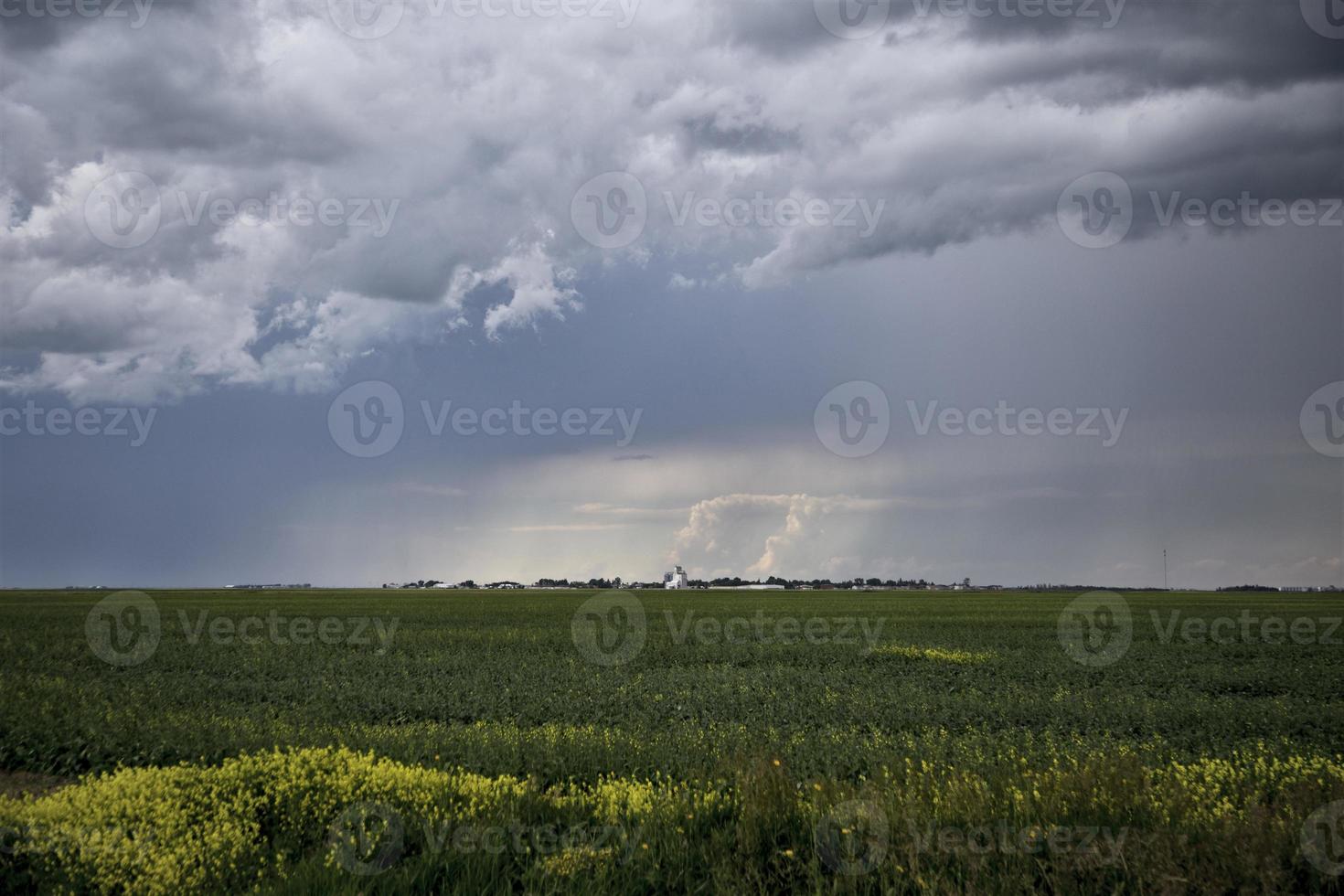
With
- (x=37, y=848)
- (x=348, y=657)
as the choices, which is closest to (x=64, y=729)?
(x=37, y=848)

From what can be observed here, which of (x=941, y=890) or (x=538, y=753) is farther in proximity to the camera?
(x=538, y=753)

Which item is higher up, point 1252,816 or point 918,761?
point 1252,816

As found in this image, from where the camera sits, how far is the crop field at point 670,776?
257 inches

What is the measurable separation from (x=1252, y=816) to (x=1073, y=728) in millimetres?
8683

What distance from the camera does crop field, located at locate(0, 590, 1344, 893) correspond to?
21.5ft

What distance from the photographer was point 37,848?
7305mm

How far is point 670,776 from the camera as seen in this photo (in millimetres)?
9438

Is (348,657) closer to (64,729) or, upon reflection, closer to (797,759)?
(64,729)

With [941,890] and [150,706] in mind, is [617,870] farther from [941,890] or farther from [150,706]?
[150,706]

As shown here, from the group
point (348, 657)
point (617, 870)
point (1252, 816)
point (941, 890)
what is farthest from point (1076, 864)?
point (348, 657)

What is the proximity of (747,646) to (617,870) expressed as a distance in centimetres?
2340

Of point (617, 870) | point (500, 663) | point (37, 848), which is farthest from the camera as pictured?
point (500, 663)

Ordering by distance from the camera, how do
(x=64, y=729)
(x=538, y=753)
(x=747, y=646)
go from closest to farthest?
(x=538, y=753) < (x=64, y=729) < (x=747, y=646)

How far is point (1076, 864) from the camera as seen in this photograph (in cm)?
627
